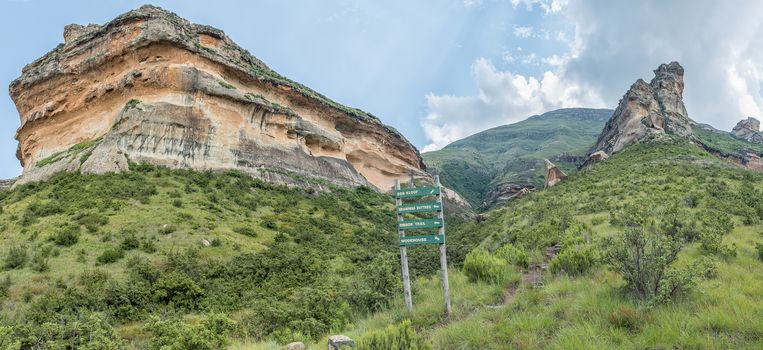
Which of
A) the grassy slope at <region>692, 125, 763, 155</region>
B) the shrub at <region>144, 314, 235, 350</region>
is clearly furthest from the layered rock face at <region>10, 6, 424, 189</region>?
the grassy slope at <region>692, 125, 763, 155</region>

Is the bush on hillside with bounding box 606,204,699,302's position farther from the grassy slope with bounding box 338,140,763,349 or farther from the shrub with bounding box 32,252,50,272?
the shrub with bounding box 32,252,50,272

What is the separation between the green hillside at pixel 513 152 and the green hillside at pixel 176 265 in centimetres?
4111

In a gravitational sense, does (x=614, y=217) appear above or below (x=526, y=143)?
below

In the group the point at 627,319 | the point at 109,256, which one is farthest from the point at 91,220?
the point at 627,319

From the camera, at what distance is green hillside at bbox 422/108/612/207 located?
3516 inches

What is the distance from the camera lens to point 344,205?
3734cm

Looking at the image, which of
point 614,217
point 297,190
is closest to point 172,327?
point 614,217

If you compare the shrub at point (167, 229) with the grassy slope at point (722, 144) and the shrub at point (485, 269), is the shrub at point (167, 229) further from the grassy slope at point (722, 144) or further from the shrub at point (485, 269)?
the grassy slope at point (722, 144)

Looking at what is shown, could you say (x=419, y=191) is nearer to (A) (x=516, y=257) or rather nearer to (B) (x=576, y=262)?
(B) (x=576, y=262)

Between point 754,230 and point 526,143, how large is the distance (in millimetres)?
135794

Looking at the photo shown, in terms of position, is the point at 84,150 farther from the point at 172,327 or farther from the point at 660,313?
the point at 660,313

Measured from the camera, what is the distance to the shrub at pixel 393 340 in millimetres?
5262

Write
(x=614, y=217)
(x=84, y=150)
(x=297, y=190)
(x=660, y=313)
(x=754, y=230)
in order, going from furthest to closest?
(x=297, y=190) → (x=84, y=150) → (x=614, y=217) → (x=754, y=230) → (x=660, y=313)

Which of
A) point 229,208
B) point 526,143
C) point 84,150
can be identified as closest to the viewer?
point 229,208
